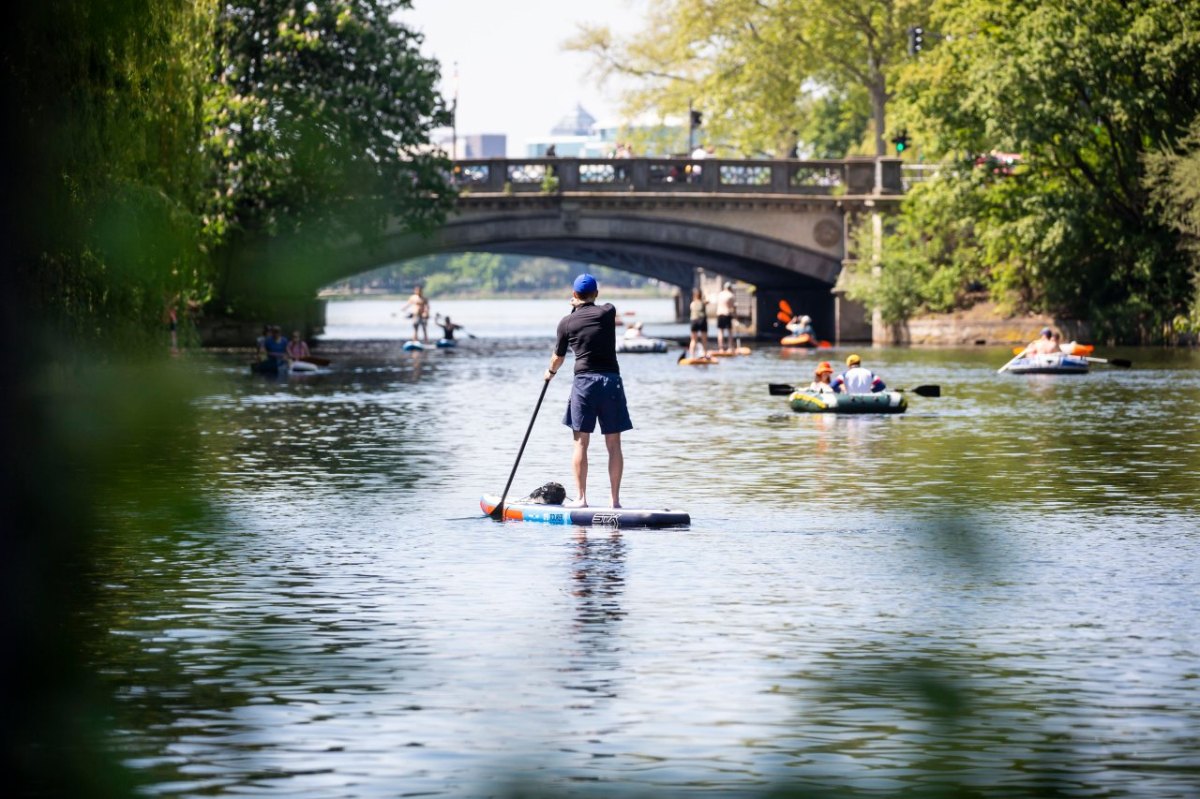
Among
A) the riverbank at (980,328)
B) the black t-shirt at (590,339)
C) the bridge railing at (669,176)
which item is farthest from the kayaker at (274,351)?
the black t-shirt at (590,339)

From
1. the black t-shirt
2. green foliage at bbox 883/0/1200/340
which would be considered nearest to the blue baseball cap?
the black t-shirt

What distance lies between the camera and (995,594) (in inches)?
505

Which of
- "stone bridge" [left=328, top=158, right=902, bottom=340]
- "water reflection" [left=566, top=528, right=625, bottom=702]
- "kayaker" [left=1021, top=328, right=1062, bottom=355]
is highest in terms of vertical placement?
"stone bridge" [left=328, top=158, right=902, bottom=340]

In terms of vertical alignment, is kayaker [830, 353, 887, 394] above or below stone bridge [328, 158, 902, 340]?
below

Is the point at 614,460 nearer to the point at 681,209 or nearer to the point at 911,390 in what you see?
the point at 911,390

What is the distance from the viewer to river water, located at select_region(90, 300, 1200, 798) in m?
7.70

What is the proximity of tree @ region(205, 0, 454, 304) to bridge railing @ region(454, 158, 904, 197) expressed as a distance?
4.49 metres

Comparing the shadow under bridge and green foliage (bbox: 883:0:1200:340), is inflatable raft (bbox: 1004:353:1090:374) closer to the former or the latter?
green foliage (bbox: 883:0:1200:340)

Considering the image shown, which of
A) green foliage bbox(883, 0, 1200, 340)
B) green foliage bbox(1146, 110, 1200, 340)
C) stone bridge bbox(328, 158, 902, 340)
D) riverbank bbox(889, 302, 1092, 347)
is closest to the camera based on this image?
green foliage bbox(1146, 110, 1200, 340)

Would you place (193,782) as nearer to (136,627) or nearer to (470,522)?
(136,627)

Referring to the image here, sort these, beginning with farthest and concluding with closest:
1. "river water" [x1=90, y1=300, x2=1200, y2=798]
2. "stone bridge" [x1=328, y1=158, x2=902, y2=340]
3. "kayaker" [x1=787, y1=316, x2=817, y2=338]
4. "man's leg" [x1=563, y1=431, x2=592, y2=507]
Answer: "stone bridge" [x1=328, y1=158, x2=902, y2=340] < "kayaker" [x1=787, y1=316, x2=817, y2=338] < "man's leg" [x1=563, y1=431, x2=592, y2=507] < "river water" [x1=90, y1=300, x2=1200, y2=798]

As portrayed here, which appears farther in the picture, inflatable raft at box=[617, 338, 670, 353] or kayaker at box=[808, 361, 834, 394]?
inflatable raft at box=[617, 338, 670, 353]

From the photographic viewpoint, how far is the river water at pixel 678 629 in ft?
25.3

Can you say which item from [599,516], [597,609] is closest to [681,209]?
[599,516]
